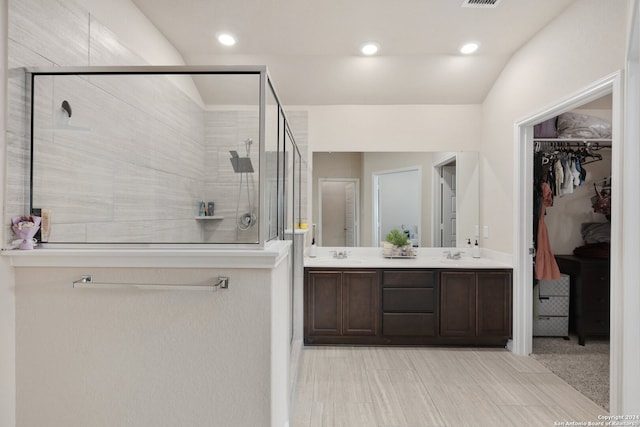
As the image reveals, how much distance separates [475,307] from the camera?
337 cm

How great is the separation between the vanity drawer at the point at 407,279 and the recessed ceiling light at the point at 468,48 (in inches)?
81.9

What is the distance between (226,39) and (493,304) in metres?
3.40

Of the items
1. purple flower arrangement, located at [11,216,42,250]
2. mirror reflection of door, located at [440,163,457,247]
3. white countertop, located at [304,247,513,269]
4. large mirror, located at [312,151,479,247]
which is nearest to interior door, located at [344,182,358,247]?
large mirror, located at [312,151,479,247]

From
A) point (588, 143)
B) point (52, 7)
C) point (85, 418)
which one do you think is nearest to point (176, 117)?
point (52, 7)

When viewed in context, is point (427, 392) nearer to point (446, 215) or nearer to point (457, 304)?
point (457, 304)

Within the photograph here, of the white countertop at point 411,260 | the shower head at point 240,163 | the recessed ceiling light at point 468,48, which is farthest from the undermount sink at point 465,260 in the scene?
the shower head at point 240,163

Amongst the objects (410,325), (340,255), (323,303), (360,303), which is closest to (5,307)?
(323,303)

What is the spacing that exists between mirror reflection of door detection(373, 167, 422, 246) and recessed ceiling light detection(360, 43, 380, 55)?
4.16ft

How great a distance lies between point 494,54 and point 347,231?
224 cm

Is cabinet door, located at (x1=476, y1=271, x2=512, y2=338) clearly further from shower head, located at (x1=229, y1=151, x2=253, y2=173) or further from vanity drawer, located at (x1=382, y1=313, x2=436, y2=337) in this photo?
shower head, located at (x1=229, y1=151, x2=253, y2=173)

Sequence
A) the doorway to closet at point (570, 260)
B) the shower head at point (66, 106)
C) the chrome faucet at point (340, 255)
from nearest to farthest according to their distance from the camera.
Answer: the shower head at point (66, 106) → the doorway to closet at point (570, 260) → the chrome faucet at point (340, 255)

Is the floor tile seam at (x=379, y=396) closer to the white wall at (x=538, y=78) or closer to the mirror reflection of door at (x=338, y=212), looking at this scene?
the mirror reflection of door at (x=338, y=212)

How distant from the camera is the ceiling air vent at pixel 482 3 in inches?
102

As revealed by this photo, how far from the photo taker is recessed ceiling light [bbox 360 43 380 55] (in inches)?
126
